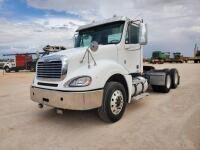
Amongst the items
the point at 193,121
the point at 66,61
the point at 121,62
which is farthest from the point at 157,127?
the point at 66,61

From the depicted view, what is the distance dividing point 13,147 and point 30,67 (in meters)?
29.1

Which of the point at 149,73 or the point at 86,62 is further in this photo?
Result: the point at 149,73

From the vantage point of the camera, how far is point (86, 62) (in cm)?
525

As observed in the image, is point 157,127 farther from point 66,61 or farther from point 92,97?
point 66,61

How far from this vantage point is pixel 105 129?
16.3 feet

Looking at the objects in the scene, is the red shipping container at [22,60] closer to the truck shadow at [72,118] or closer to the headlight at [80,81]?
the truck shadow at [72,118]

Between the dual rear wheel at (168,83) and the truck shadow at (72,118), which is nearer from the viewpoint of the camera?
the truck shadow at (72,118)

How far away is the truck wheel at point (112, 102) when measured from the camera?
16.8ft

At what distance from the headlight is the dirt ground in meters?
1.03

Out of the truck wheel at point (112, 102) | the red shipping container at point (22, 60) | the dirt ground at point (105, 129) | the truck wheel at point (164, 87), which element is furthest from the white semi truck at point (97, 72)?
the red shipping container at point (22, 60)

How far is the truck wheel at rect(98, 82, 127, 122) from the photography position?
513 cm

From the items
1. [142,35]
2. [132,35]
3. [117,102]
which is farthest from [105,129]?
[132,35]

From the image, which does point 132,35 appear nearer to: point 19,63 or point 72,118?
point 72,118

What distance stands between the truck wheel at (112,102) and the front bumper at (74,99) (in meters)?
0.24
